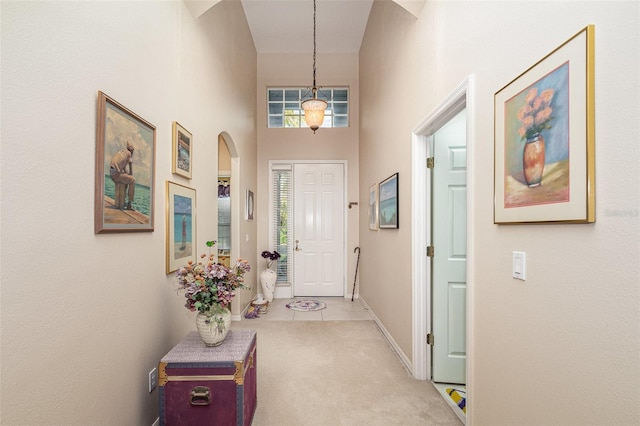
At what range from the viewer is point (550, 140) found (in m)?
1.14

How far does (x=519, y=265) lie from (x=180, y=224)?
6.77 ft

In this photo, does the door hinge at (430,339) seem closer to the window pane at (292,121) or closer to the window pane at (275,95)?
the window pane at (292,121)

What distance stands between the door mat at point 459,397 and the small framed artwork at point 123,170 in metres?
2.35

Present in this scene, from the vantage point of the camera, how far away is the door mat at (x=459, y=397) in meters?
2.16

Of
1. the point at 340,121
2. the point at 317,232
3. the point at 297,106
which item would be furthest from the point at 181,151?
the point at 340,121

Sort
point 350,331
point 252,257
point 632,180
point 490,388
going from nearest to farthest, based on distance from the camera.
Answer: point 632,180, point 490,388, point 350,331, point 252,257

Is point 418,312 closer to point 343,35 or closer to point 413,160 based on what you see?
point 413,160

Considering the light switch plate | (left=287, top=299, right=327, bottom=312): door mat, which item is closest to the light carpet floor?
(left=287, top=299, right=327, bottom=312): door mat

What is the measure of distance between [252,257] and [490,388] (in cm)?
387

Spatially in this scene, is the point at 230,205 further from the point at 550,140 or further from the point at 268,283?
the point at 550,140

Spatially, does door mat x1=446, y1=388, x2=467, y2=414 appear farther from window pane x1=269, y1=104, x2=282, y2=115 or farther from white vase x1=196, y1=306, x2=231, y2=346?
window pane x1=269, y1=104, x2=282, y2=115

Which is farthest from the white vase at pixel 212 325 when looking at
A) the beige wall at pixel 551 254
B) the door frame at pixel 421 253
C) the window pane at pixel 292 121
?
the window pane at pixel 292 121

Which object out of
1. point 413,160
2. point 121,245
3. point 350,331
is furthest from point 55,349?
point 350,331

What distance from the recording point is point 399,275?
2.96 metres
